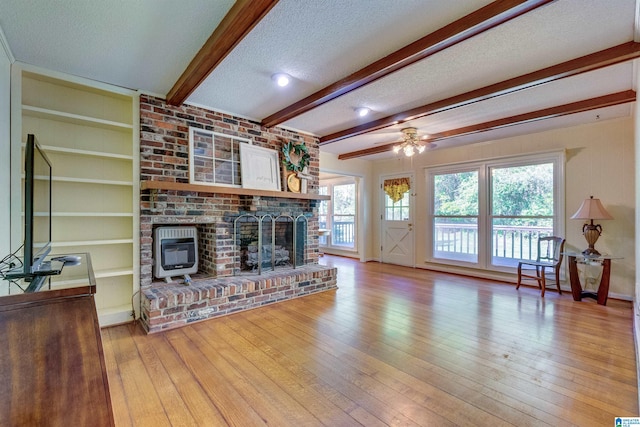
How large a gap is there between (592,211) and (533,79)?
221cm

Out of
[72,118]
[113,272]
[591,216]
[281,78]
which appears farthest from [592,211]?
[72,118]

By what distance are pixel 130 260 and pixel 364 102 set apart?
3.12m

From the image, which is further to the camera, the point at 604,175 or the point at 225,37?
the point at 604,175

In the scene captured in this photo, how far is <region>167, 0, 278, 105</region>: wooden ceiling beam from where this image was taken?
170 centimetres

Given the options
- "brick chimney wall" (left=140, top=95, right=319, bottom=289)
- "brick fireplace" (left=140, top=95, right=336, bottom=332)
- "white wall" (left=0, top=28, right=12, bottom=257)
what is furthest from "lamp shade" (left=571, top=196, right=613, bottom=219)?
"white wall" (left=0, top=28, right=12, bottom=257)

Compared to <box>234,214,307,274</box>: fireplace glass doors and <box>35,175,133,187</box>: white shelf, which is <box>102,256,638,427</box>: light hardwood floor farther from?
<box>35,175,133,187</box>: white shelf

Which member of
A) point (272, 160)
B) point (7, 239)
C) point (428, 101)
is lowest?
point (7, 239)

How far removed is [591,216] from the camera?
143 inches

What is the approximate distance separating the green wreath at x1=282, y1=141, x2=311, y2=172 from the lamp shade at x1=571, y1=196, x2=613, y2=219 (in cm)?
366

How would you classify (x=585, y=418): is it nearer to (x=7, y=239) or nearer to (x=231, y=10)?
(x=231, y=10)

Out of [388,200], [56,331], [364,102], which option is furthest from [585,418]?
[388,200]

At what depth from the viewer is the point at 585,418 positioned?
1633 mm

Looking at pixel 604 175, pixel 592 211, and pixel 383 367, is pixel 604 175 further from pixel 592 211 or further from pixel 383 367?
pixel 383 367

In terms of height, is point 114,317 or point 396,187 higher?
point 396,187
